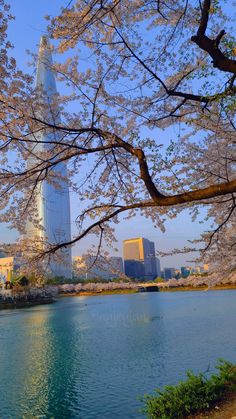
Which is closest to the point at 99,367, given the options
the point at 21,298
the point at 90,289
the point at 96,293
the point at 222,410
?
the point at 222,410

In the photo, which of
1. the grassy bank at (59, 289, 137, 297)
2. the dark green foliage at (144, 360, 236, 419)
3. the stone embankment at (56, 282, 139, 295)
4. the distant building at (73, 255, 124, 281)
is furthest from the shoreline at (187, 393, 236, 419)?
the grassy bank at (59, 289, 137, 297)

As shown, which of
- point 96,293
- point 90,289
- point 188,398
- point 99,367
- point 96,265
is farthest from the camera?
point 90,289

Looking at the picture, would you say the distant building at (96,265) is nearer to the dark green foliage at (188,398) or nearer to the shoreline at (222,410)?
the dark green foliage at (188,398)

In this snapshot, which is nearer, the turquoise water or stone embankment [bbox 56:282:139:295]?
the turquoise water

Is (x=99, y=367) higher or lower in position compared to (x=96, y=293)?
lower

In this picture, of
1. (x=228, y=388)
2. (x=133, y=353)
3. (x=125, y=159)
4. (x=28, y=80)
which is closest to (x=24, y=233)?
(x=125, y=159)

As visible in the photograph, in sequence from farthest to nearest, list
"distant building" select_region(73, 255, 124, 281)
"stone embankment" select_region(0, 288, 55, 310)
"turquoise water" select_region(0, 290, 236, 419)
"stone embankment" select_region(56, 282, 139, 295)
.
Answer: "stone embankment" select_region(56, 282, 139, 295)
"stone embankment" select_region(0, 288, 55, 310)
"turquoise water" select_region(0, 290, 236, 419)
"distant building" select_region(73, 255, 124, 281)

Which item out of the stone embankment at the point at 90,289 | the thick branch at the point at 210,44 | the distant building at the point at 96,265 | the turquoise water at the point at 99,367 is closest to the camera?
the thick branch at the point at 210,44

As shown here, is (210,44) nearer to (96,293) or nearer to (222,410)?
(222,410)

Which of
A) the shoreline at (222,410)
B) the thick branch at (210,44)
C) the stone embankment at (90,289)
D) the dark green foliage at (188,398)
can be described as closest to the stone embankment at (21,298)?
the stone embankment at (90,289)

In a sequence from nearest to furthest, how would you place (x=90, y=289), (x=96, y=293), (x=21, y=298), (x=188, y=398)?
(x=188, y=398), (x=21, y=298), (x=96, y=293), (x=90, y=289)

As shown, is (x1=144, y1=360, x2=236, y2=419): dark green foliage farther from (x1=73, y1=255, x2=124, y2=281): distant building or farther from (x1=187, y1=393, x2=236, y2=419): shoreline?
(x1=73, y1=255, x2=124, y2=281): distant building

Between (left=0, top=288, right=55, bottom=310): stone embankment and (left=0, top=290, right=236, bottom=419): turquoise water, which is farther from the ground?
(left=0, top=288, right=55, bottom=310): stone embankment

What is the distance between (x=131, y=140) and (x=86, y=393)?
8258 millimetres
